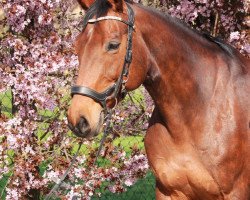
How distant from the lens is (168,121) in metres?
3.58

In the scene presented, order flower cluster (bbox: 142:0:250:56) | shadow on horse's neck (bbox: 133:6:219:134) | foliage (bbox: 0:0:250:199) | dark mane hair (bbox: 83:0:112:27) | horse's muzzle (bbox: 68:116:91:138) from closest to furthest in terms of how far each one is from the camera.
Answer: horse's muzzle (bbox: 68:116:91:138) < dark mane hair (bbox: 83:0:112:27) < shadow on horse's neck (bbox: 133:6:219:134) < foliage (bbox: 0:0:250:199) < flower cluster (bbox: 142:0:250:56)

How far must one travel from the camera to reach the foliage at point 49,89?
505cm

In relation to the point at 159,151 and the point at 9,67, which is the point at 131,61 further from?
the point at 9,67

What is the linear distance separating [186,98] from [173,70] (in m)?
0.20

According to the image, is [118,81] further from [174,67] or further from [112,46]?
[174,67]

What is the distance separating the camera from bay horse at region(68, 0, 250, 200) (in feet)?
10.7

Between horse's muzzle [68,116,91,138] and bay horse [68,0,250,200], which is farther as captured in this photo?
bay horse [68,0,250,200]

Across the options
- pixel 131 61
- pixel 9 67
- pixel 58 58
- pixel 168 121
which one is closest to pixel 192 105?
pixel 168 121

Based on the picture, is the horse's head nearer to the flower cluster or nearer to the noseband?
the noseband

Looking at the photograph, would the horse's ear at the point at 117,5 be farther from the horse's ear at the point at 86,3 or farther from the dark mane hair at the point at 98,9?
the horse's ear at the point at 86,3

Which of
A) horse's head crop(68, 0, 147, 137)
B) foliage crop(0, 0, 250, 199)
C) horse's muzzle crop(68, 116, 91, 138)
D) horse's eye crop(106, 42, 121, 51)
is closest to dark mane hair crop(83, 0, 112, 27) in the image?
horse's head crop(68, 0, 147, 137)

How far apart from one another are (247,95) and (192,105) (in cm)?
37

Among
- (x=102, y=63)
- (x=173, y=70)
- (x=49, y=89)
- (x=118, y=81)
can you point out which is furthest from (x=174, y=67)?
(x=49, y=89)

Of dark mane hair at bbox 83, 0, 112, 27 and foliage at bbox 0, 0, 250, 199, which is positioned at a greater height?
dark mane hair at bbox 83, 0, 112, 27
